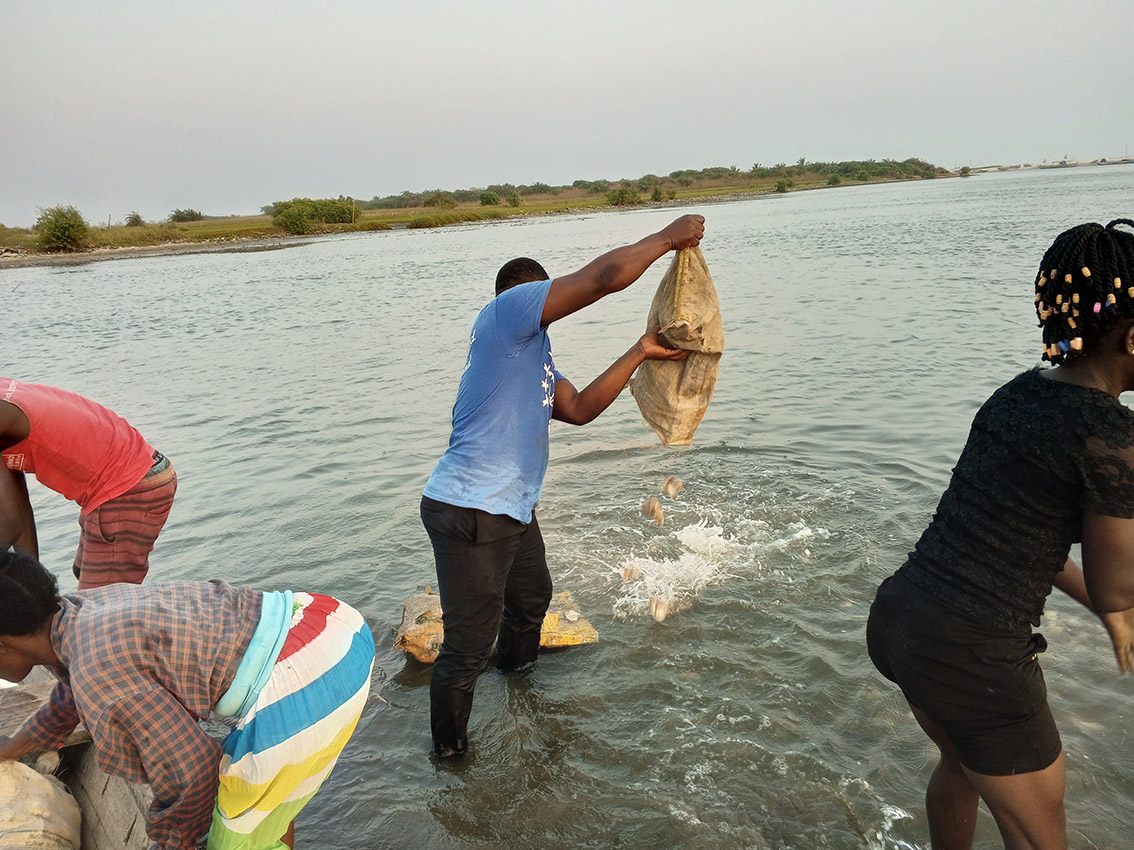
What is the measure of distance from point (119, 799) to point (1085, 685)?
419 cm

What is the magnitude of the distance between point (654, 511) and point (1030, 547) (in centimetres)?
404

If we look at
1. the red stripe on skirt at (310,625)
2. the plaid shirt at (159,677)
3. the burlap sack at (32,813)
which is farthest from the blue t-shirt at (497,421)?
the burlap sack at (32,813)

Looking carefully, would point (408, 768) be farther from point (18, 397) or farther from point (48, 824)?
point (18, 397)

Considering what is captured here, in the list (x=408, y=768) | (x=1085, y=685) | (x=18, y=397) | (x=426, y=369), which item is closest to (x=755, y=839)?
(x=408, y=768)

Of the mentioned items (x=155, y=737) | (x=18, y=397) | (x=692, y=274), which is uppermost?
(x=692, y=274)

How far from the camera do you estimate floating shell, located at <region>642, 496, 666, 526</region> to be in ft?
19.2

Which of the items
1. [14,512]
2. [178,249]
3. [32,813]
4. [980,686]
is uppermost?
[178,249]

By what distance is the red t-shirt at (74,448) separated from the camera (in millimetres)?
3064

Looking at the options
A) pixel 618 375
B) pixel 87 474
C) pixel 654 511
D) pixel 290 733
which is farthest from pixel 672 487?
pixel 290 733

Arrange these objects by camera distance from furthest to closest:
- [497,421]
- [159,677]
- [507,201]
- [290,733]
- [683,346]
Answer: [507,201], [683,346], [497,421], [290,733], [159,677]

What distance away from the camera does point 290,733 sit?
2.28 metres

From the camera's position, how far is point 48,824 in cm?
266

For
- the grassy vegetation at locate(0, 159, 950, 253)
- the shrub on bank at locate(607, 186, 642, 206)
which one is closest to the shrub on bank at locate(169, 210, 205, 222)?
the grassy vegetation at locate(0, 159, 950, 253)

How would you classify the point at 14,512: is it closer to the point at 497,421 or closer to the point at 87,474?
the point at 87,474
